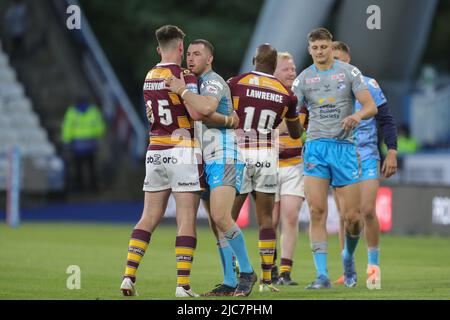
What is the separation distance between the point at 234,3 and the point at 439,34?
9.09m

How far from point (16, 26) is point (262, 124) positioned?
2161 cm

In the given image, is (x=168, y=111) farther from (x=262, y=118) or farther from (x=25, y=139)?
(x=25, y=139)

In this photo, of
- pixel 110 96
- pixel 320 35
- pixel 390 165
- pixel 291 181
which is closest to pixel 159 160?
pixel 320 35

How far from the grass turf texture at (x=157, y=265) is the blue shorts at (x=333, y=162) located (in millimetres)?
1197

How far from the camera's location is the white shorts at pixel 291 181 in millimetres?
14781

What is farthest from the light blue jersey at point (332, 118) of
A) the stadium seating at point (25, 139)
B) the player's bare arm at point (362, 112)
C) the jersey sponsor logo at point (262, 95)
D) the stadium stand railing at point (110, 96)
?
the stadium stand railing at point (110, 96)

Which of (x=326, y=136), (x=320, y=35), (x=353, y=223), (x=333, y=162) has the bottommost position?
(x=353, y=223)

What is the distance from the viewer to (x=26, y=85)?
33969mm

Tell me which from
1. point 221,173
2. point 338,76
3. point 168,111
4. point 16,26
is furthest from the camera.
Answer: point 16,26

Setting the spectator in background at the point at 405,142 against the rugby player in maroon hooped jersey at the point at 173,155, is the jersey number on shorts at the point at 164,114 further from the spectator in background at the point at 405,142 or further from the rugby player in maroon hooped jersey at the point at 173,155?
the spectator in background at the point at 405,142

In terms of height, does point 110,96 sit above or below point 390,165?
above

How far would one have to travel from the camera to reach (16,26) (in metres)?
33.6
